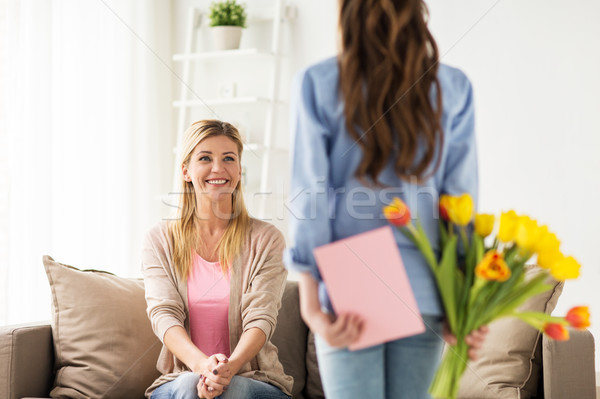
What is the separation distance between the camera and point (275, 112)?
333 cm

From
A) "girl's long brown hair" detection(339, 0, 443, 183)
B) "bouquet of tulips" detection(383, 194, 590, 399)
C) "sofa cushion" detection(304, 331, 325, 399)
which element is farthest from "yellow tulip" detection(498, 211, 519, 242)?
"sofa cushion" detection(304, 331, 325, 399)

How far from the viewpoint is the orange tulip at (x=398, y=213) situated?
929 mm

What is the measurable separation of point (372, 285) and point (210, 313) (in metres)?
1.15

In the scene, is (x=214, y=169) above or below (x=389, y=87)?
below

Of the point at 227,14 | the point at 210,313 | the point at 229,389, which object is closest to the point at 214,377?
the point at 229,389

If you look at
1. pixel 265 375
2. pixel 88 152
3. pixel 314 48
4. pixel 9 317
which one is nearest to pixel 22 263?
pixel 9 317

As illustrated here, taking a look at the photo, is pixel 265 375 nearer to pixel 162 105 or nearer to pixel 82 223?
pixel 82 223

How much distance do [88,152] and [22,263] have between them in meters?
0.64

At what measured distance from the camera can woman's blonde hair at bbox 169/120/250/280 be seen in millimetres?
2066

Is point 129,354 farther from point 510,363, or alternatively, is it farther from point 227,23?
point 227,23

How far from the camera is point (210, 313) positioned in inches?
78.9

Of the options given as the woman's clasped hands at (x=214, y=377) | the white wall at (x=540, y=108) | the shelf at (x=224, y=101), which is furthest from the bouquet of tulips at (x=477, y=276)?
the shelf at (x=224, y=101)

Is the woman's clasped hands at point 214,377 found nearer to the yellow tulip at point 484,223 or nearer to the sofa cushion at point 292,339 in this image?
the sofa cushion at point 292,339

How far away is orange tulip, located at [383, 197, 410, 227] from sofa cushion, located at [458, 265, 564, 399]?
1.19 meters
